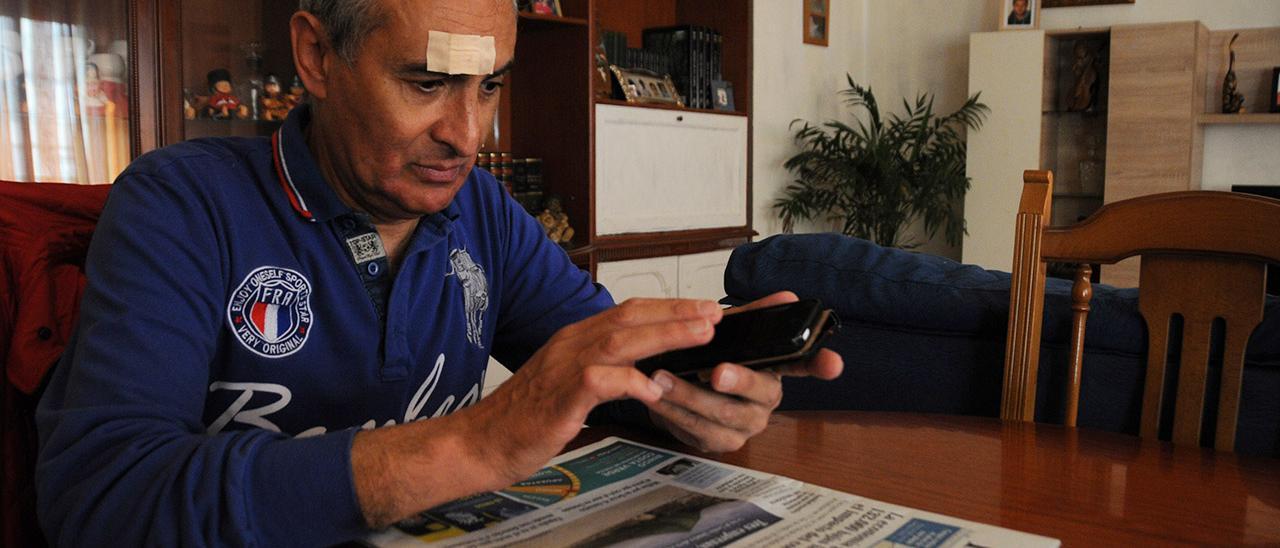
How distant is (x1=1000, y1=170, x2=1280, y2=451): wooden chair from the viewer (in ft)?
4.30

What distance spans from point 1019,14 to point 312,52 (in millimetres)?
4875

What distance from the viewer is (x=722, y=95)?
185 inches

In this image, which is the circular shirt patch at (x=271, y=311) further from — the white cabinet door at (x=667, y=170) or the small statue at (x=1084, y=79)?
the small statue at (x=1084, y=79)

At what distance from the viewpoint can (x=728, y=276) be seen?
73.2 inches

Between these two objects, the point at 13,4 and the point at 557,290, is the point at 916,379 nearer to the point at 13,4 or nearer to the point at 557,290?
the point at 557,290

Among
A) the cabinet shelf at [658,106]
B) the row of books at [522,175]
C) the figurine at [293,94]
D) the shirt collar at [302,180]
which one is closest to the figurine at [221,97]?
the figurine at [293,94]

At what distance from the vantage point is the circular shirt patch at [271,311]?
102 centimetres

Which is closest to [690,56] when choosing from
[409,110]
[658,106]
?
[658,106]

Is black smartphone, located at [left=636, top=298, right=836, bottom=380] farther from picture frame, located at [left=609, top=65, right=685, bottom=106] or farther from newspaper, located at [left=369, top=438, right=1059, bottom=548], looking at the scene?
picture frame, located at [left=609, top=65, right=685, bottom=106]

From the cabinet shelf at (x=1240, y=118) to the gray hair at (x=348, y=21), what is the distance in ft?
15.7

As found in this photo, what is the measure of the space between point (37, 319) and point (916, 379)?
1245mm

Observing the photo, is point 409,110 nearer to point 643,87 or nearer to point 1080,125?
point 643,87

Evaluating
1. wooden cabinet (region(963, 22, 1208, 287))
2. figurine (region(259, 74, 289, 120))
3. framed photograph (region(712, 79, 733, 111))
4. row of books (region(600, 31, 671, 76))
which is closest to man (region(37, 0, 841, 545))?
figurine (region(259, 74, 289, 120))

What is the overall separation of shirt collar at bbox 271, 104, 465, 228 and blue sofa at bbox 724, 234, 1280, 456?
0.87 meters
